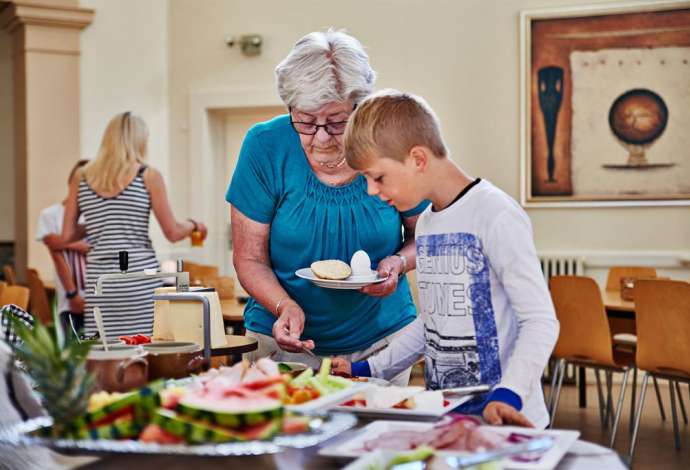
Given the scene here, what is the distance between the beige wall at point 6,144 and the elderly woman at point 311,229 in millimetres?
8428

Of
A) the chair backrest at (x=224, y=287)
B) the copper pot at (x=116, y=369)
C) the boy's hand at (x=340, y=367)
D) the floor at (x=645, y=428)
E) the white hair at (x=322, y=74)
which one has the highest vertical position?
the white hair at (x=322, y=74)

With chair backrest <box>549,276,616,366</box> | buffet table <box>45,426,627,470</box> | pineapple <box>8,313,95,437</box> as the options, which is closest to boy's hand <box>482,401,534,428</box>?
buffet table <box>45,426,627,470</box>

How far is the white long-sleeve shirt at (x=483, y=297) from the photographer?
5.86ft

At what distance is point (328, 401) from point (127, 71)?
763 centimetres

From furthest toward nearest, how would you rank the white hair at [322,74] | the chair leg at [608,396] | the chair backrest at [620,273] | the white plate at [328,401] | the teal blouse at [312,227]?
the chair backrest at [620,273]
the chair leg at [608,396]
the teal blouse at [312,227]
the white hair at [322,74]
the white plate at [328,401]

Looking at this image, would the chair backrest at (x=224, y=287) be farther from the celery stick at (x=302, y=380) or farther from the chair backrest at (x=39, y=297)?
the celery stick at (x=302, y=380)

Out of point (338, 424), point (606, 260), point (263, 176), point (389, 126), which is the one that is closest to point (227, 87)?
point (606, 260)

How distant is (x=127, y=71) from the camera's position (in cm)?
870

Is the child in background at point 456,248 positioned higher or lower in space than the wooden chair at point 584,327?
higher

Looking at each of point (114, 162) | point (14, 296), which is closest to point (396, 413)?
point (114, 162)

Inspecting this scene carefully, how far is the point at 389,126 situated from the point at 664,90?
598 centimetres

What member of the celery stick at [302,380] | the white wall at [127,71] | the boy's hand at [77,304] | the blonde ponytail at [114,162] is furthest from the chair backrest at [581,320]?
the white wall at [127,71]

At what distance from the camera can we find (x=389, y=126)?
1.92 meters

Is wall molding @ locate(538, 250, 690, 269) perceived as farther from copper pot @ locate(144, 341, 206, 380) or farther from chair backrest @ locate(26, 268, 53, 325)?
copper pot @ locate(144, 341, 206, 380)
